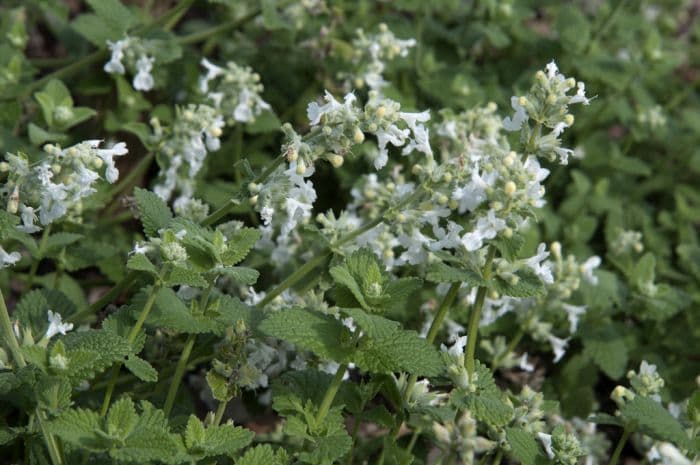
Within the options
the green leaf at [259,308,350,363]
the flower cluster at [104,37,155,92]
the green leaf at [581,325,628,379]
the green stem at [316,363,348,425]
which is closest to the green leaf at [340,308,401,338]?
the green leaf at [259,308,350,363]

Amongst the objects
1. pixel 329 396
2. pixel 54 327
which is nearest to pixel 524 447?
pixel 329 396

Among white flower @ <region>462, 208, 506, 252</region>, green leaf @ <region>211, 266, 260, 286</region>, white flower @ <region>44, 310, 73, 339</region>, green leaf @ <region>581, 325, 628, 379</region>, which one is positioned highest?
→ white flower @ <region>462, 208, 506, 252</region>

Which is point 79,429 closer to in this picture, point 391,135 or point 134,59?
point 391,135

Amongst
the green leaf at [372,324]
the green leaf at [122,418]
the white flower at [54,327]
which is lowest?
the white flower at [54,327]

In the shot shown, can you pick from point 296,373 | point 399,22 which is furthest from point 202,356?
point 399,22

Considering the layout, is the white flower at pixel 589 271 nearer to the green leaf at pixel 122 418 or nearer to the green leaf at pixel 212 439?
the green leaf at pixel 212 439

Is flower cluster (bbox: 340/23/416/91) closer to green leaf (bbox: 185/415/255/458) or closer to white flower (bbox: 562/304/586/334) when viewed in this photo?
white flower (bbox: 562/304/586/334)

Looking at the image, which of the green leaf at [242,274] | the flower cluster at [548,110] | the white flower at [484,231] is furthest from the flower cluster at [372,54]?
the green leaf at [242,274]
